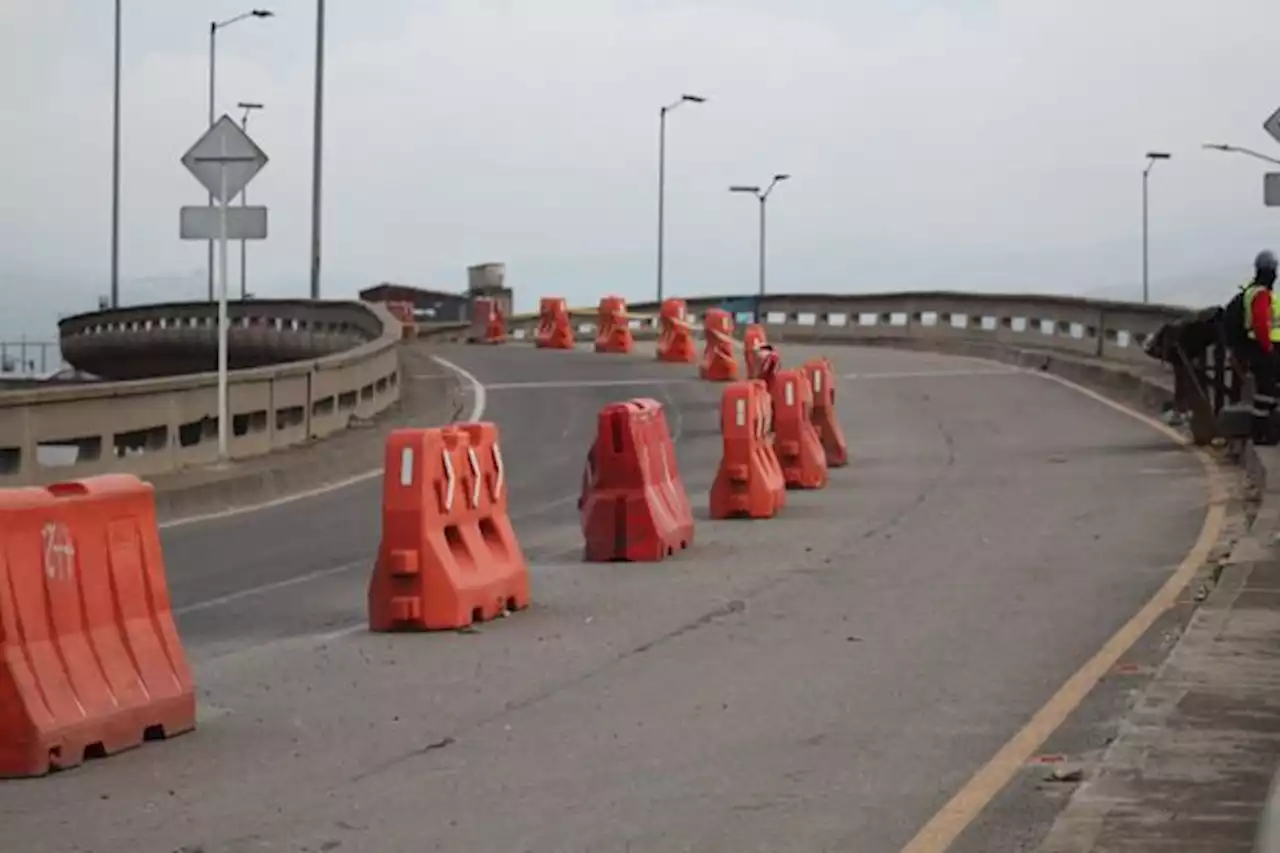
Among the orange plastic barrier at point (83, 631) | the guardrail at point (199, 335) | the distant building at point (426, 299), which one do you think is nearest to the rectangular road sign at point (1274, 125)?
the orange plastic barrier at point (83, 631)

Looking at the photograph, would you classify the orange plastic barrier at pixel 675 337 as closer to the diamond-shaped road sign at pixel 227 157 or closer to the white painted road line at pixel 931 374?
the white painted road line at pixel 931 374

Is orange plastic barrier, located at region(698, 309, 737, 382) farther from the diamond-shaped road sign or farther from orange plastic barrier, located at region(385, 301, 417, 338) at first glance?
orange plastic barrier, located at region(385, 301, 417, 338)

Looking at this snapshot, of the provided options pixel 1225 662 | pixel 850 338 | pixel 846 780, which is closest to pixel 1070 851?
pixel 846 780

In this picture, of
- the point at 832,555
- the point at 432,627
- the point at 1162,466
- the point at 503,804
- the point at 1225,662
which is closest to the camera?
the point at 503,804

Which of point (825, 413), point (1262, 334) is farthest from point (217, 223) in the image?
point (1262, 334)

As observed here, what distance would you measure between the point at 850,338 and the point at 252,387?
3273cm

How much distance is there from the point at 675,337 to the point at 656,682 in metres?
35.7

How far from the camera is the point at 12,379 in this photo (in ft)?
186

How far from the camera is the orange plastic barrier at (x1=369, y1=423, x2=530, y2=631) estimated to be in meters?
12.6

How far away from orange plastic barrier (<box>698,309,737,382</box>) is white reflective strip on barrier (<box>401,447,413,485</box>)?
27540 millimetres

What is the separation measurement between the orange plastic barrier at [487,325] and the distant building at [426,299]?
95.8 ft

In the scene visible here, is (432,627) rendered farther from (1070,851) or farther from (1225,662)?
(1070,851)

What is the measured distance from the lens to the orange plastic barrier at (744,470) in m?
19.2

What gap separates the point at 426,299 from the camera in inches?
3898
